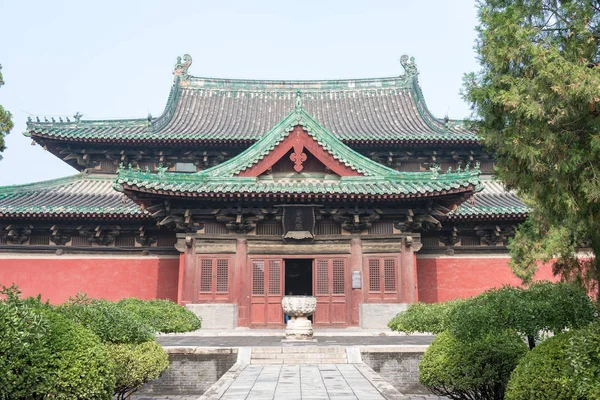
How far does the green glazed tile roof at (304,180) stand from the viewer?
16844mm

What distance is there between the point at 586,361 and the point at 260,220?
1322 centimetres

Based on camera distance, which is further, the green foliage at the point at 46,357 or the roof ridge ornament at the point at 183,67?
the roof ridge ornament at the point at 183,67

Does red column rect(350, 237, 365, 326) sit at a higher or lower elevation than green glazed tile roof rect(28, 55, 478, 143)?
lower

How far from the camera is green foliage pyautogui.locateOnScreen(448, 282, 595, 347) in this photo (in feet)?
28.0

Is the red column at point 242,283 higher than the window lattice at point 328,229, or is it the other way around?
the window lattice at point 328,229

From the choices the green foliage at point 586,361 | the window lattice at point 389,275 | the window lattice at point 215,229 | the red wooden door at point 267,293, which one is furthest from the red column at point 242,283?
the green foliage at point 586,361

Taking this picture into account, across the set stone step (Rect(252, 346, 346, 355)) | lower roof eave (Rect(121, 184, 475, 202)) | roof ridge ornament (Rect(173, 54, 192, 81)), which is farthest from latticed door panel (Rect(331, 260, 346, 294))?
roof ridge ornament (Rect(173, 54, 192, 81))

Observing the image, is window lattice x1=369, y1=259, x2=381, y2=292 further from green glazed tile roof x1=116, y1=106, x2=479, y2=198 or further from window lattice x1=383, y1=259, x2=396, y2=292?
green glazed tile roof x1=116, y1=106, x2=479, y2=198

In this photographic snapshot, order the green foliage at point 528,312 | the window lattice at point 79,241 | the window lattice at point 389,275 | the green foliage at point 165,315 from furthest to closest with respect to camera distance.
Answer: the window lattice at point 79,241, the window lattice at point 389,275, the green foliage at point 165,315, the green foliage at point 528,312

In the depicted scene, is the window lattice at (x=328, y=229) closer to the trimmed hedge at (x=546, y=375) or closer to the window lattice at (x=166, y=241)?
the window lattice at (x=166, y=241)

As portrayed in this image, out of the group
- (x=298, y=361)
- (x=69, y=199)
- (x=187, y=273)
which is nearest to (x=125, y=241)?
(x=69, y=199)

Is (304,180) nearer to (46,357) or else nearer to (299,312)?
(299,312)

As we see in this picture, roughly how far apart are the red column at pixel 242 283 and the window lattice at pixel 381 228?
15.0 ft

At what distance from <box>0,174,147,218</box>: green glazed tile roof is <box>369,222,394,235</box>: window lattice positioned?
8292 mm
